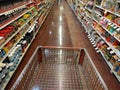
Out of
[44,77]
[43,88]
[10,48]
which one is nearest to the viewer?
[43,88]

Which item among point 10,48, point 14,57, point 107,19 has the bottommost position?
point 14,57

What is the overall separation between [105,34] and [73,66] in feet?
7.11

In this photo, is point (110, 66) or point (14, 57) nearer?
Answer: point (14, 57)

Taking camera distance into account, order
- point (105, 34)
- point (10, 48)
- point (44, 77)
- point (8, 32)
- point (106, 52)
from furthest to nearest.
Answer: point (105, 34), point (106, 52), point (10, 48), point (8, 32), point (44, 77)

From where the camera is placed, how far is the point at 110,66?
3.12 m

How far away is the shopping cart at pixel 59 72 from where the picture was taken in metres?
1.53

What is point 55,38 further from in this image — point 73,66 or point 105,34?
point 73,66

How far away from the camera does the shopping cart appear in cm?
153

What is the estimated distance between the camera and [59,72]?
5.89 feet

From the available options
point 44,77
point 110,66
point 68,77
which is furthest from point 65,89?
point 110,66

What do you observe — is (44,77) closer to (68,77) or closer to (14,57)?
(68,77)

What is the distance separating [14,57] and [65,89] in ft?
5.32

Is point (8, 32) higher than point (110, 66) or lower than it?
higher

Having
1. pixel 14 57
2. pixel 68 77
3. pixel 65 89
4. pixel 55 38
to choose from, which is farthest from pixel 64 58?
pixel 55 38
